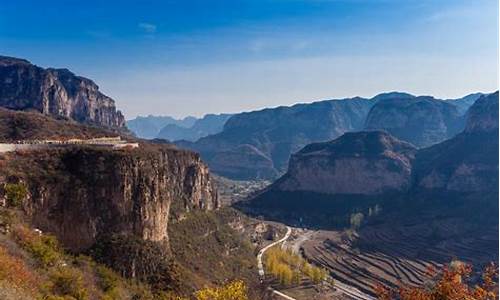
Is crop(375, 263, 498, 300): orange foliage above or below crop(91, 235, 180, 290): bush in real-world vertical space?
above

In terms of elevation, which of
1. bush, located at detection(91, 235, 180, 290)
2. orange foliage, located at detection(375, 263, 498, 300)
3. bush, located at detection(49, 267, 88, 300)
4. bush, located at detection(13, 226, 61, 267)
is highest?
orange foliage, located at detection(375, 263, 498, 300)

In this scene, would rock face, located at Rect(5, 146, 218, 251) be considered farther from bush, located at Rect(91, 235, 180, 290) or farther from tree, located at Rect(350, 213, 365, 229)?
tree, located at Rect(350, 213, 365, 229)

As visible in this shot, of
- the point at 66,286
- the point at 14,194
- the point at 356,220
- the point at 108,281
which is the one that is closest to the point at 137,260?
the point at 108,281

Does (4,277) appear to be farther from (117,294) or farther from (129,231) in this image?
(129,231)

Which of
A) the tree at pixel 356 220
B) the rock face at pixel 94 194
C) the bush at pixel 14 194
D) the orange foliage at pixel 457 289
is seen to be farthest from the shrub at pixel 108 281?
the tree at pixel 356 220

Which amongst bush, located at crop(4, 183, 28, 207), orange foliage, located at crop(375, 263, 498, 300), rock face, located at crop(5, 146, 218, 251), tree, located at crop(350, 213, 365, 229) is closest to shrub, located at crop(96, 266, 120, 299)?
rock face, located at crop(5, 146, 218, 251)

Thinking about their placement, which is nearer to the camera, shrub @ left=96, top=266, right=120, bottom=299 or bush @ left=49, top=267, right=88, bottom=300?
bush @ left=49, top=267, right=88, bottom=300
